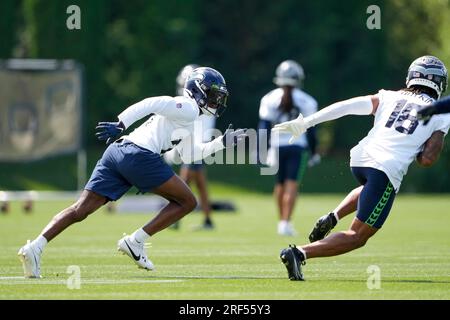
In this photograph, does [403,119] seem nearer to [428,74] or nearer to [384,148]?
[384,148]

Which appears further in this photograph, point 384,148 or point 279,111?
point 279,111

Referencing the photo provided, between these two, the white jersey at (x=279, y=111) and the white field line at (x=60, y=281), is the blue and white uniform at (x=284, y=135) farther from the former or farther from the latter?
the white field line at (x=60, y=281)

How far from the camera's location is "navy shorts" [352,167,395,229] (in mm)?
9969

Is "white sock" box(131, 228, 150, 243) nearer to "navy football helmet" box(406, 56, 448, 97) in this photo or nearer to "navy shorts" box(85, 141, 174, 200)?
"navy shorts" box(85, 141, 174, 200)

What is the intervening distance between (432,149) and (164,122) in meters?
2.42

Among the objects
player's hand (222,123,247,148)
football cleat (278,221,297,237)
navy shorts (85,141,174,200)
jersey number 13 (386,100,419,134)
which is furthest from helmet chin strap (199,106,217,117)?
football cleat (278,221,297,237)

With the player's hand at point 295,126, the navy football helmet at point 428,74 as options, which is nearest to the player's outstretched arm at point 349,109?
the player's hand at point 295,126

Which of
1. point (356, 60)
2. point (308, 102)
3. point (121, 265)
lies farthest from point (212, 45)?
point (121, 265)

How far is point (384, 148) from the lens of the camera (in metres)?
10.2

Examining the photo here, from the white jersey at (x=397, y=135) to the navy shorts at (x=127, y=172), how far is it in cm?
177

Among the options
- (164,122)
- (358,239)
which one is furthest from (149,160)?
(358,239)

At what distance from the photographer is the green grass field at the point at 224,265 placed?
910 cm

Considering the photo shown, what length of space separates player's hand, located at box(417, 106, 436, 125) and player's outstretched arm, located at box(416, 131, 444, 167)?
52cm
